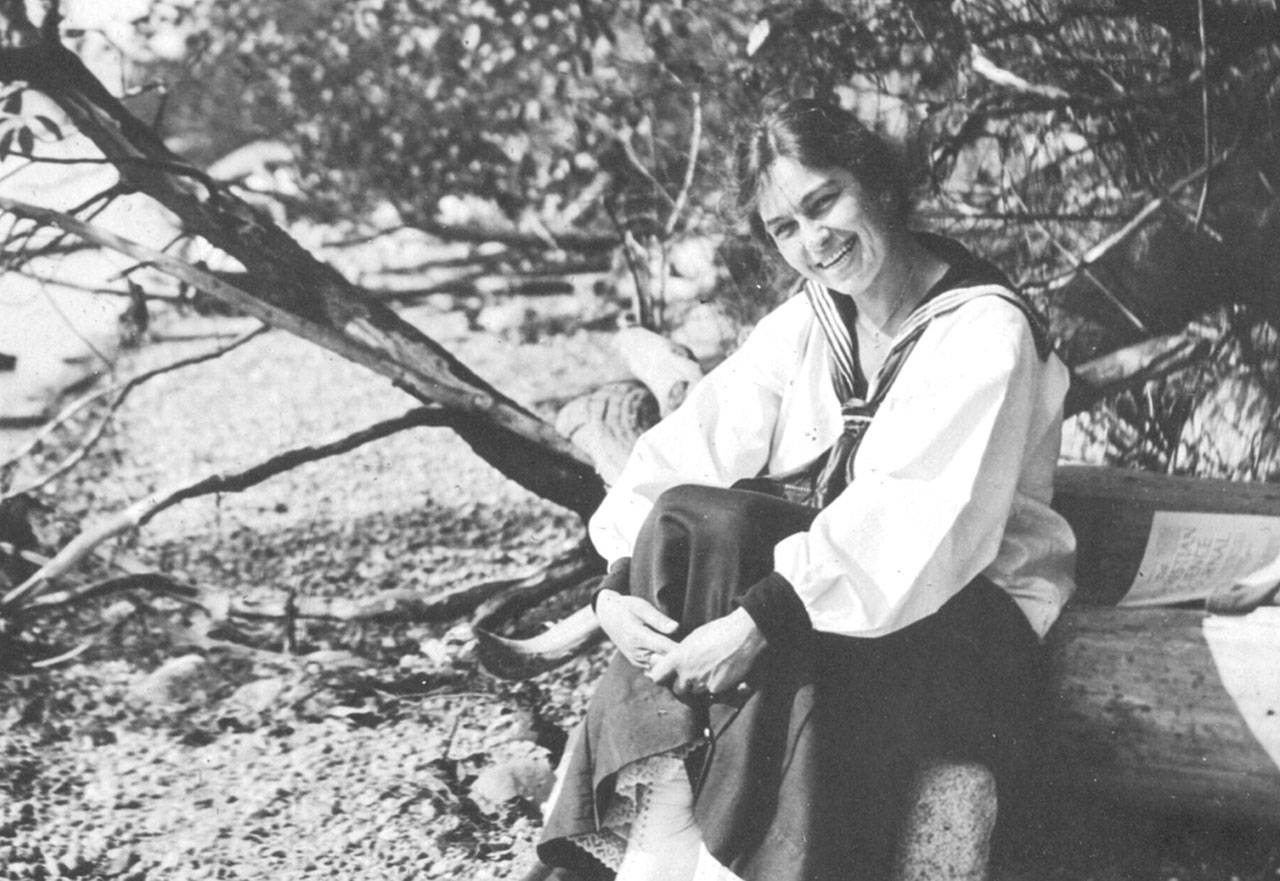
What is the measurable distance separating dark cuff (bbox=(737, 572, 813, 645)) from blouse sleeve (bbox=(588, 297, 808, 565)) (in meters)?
0.58

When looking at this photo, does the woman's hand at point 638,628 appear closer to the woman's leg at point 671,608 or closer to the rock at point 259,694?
the woman's leg at point 671,608

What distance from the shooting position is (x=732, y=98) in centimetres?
378

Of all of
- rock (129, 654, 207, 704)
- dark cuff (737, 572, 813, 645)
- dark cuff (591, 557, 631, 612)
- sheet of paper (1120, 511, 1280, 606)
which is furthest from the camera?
rock (129, 654, 207, 704)

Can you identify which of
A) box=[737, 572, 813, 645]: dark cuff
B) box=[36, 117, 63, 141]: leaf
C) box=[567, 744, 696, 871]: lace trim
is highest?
box=[36, 117, 63, 141]: leaf

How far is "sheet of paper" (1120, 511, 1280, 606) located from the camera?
8.82 ft

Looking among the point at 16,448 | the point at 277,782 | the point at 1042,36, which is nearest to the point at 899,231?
the point at 1042,36

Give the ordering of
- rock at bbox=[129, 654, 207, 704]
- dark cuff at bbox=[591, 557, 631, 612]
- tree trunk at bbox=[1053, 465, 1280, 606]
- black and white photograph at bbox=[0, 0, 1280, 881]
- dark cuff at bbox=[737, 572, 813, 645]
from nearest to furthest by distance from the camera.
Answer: dark cuff at bbox=[737, 572, 813, 645] → dark cuff at bbox=[591, 557, 631, 612] → tree trunk at bbox=[1053, 465, 1280, 606] → black and white photograph at bbox=[0, 0, 1280, 881] → rock at bbox=[129, 654, 207, 704]

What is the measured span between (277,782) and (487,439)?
45.1 inches

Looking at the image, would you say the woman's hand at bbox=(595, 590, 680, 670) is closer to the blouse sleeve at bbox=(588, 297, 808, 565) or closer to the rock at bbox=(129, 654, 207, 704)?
the blouse sleeve at bbox=(588, 297, 808, 565)

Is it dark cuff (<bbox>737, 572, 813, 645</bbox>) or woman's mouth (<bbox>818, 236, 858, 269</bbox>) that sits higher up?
woman's mouth (<bbox>818, 236, 858, 269</bbox>)

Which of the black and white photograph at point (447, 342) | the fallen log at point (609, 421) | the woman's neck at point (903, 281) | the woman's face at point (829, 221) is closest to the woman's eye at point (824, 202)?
the woman's face at point (829, 221)

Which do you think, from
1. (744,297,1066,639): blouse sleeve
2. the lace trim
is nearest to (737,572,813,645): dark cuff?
(744,297,1066,639): blouse sleeve

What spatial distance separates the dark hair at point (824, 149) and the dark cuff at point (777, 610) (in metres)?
0.85

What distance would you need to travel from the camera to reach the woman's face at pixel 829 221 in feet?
8.08
